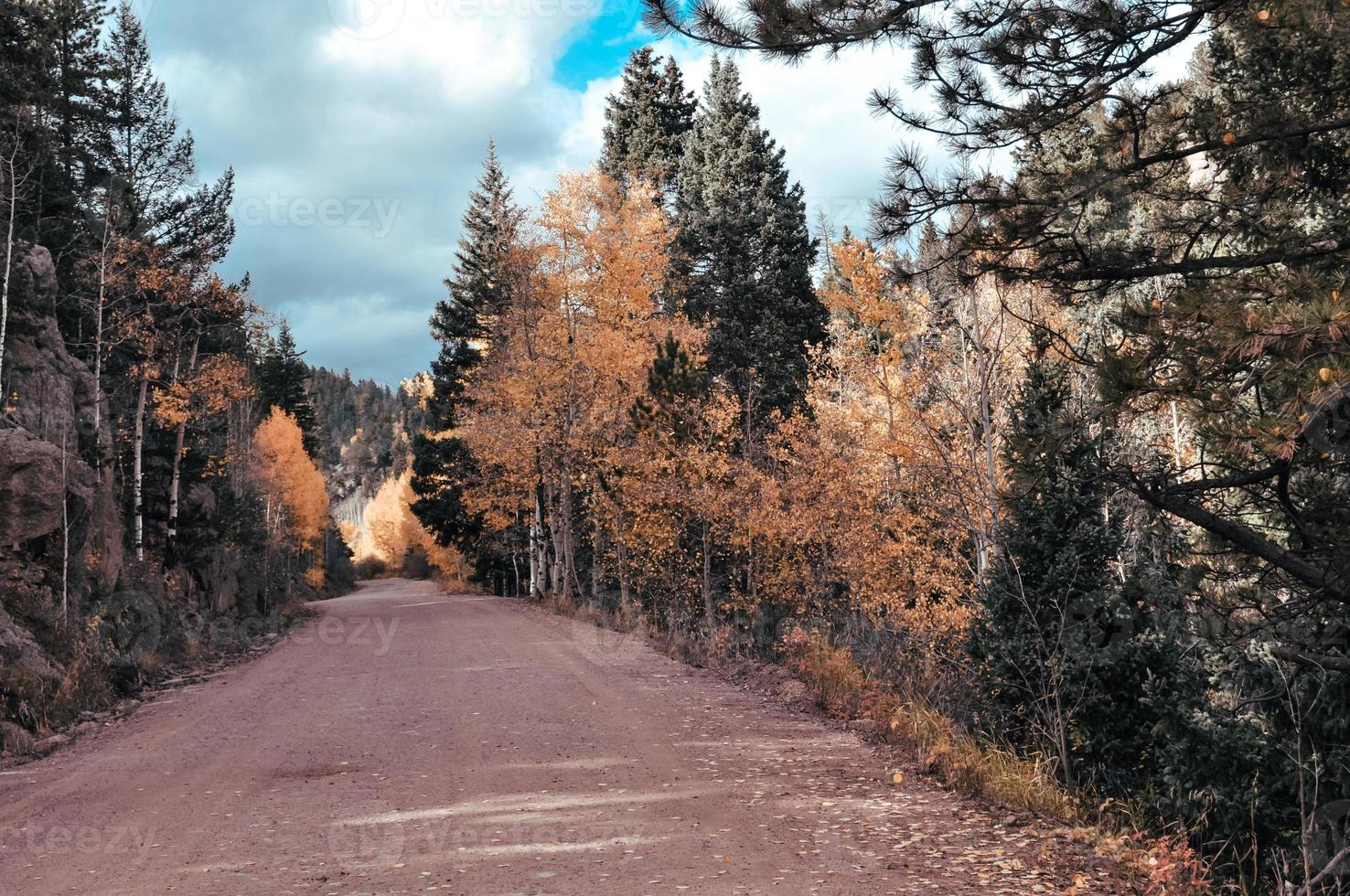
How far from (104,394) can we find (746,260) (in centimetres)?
1811

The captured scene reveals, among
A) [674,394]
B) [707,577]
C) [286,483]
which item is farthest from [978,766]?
[286,483]

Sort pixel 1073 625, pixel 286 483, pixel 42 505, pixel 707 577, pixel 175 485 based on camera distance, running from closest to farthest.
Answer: pixel 1073 625, pixel 42 505, pixel 707 577, pixel 175 485, pixel 286 483

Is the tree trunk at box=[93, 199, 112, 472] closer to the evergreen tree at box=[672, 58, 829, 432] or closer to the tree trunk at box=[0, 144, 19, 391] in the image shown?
the tree trunk at box=[0, 144, 19, 391]

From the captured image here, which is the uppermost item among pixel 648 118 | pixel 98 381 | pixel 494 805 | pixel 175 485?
pixel 648 118

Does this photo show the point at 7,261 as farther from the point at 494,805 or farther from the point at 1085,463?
the point at 1085,463

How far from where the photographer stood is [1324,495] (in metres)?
6.75

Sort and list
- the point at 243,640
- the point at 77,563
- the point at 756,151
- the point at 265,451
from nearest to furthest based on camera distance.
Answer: the point at 77,563 → the point at 243,640 → the point at 756,151 → the point at 265,451

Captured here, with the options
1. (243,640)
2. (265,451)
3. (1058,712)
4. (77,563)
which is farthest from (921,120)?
(265,451)

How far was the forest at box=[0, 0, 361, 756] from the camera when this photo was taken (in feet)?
42.8

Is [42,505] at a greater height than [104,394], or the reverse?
[104,394]

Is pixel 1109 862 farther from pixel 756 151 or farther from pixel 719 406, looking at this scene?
pixel 756 151

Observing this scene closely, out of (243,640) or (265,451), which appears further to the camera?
(265,451)

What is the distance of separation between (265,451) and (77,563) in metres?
30.6

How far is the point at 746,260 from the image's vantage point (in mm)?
28641
